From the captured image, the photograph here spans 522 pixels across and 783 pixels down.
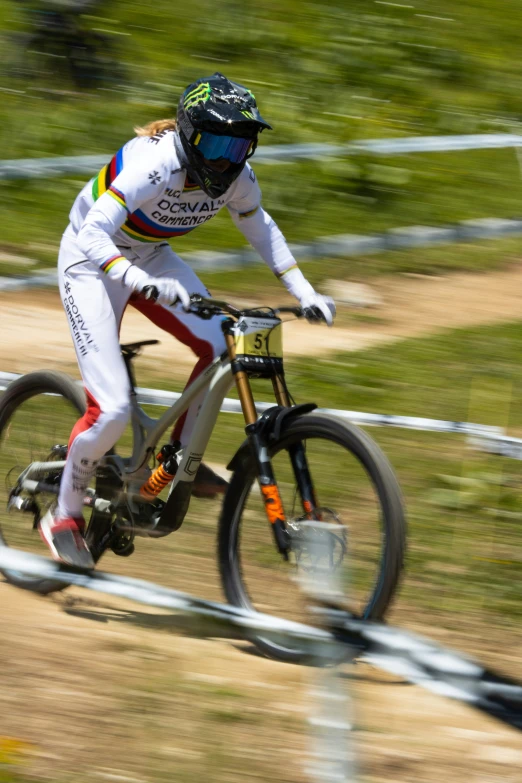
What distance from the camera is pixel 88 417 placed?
16.8 ft

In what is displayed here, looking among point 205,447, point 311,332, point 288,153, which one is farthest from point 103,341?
point 288,153

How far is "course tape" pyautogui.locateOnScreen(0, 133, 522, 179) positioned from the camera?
1232 cm

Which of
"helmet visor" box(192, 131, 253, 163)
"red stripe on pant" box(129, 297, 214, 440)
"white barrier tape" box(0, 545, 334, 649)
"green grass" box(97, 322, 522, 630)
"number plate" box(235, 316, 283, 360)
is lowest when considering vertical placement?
"green grass" box(97, 322, 522, 630)

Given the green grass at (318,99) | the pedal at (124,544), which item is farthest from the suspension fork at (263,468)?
the green grass at (318,99)

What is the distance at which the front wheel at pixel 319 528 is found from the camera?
433 cm

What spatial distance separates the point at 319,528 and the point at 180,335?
125 centimetres

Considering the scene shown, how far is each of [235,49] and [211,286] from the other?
7.20 meters

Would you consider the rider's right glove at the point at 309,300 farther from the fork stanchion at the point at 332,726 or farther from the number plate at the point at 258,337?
the fork stanchion at the point at 332,726

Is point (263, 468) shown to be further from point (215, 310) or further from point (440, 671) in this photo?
point (440, 671)

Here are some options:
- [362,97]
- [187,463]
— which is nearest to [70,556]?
[187,463]

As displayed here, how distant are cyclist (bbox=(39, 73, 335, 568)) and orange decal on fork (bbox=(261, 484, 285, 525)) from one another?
0.61 m

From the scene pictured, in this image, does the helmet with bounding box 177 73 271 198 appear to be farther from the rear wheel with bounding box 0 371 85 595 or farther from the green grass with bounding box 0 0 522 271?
the green grass with bounding box 0 0 522 271

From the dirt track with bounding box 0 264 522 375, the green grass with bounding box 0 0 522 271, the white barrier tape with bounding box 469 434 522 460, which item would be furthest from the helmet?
the green grass with bounding box 0 0 522 271

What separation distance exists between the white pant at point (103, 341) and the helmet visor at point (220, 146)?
0.68 metres
